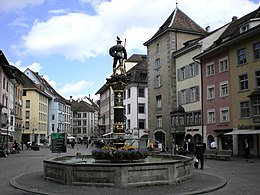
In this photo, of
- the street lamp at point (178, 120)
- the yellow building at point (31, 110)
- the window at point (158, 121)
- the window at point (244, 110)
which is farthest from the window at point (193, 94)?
the yellow building at point (31, 110)

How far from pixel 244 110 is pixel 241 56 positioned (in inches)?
201

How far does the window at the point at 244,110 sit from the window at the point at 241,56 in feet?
12.7

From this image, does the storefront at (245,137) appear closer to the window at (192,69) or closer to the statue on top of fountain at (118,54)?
the window at (192,69)

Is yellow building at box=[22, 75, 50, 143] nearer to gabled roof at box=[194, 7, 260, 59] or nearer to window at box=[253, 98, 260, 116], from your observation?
gabled roof at box=[194, 7, 260, 59]

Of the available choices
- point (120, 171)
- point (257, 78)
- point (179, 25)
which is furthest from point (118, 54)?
point (179, 25)

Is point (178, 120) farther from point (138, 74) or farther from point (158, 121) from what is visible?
point (138, 74)

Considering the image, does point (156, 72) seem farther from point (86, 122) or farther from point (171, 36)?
point (86, 122)

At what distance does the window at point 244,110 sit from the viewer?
34.8 m

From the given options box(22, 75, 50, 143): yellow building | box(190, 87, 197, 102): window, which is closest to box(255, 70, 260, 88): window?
box(190, 87, 197, 102): window

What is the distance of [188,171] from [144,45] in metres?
44.0

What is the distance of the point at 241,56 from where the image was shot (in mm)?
36062

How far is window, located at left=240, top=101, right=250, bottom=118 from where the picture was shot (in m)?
34.8

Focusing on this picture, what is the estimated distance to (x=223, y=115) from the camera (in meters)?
38.6

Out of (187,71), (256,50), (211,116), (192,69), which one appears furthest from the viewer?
(187,71)
